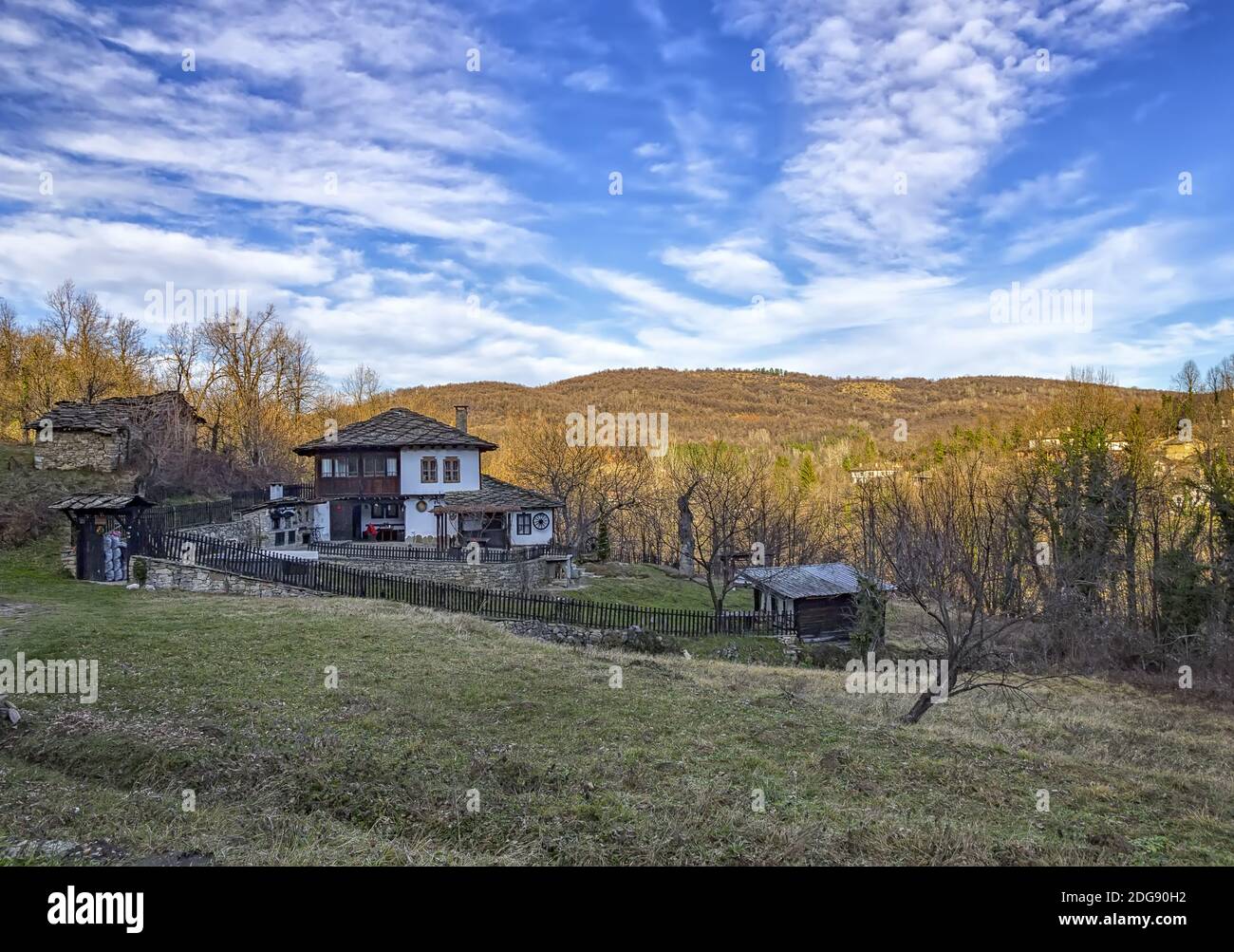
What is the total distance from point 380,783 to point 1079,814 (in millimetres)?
9177

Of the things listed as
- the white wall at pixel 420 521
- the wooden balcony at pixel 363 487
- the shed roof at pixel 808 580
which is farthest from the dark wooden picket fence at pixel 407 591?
the wooden balcony at pixel 363 487

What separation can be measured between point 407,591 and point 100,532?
33.0ft

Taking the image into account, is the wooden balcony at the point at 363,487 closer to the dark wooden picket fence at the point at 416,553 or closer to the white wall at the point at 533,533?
the dark wooden picket fence at the point at 416,553

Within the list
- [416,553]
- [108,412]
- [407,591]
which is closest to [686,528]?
[416,553]

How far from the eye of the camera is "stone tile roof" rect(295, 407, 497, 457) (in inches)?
1497

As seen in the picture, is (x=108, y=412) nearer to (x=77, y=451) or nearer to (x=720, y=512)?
(x=77, y=451)

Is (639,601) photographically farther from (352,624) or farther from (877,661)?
(352,624)

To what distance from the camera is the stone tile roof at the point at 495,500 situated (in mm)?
34938

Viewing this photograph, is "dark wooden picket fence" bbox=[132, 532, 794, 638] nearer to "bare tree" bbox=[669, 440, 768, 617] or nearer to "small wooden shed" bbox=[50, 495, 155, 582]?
"small wooden shed" bbox=[50, 495, 155, 582]

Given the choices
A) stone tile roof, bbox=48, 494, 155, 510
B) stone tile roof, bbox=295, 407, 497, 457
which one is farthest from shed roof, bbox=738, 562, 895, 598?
stone tile roof, bbox=48, 494, 155, 510

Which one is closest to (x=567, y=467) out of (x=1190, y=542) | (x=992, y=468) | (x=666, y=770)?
(x=992, y=468)

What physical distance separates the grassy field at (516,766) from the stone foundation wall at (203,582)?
5.33 m

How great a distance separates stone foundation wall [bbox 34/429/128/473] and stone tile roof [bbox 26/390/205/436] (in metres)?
0.40

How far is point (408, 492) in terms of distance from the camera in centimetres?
3831
